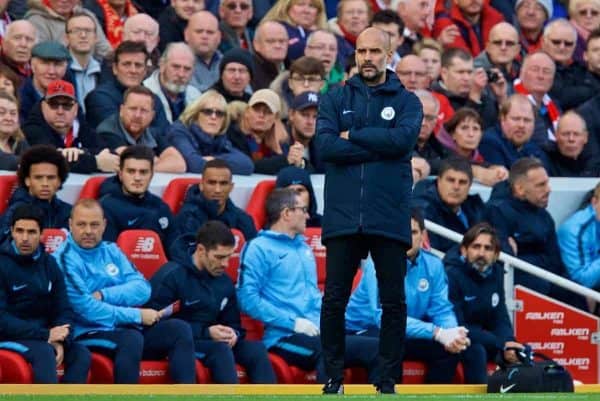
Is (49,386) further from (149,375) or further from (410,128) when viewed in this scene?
(410,128)

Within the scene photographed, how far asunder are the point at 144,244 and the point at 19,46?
2.38m

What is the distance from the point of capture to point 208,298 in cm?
1438

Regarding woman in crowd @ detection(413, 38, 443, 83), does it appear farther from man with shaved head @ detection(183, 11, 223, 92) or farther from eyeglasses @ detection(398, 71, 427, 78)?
man with shaved head @ detection(183, 11, 223, 92)

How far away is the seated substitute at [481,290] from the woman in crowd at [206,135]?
1.92 m

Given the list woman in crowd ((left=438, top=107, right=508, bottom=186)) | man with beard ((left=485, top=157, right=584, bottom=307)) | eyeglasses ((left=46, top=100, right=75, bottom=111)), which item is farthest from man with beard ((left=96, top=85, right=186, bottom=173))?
woman in crowd ((left=438, top=107, right=508, bottom=186))

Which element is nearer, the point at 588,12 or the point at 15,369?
the point at 15,369

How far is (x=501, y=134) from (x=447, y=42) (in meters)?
2.30

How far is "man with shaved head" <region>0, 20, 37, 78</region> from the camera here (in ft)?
52.7

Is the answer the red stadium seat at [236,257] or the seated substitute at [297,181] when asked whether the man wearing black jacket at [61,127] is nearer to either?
the red stadium seat at [236,257]

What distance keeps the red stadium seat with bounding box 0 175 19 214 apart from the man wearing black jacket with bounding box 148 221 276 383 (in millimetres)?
1183

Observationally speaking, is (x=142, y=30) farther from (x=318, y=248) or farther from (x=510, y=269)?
(x=510, y=269)

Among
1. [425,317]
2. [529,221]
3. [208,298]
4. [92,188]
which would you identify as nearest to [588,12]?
[529,221]

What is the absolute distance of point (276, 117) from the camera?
16.4m

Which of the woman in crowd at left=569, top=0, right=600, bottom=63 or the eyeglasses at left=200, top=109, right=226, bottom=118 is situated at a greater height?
the woman in crowd at left=569, top=0, right=600, bottom=63
